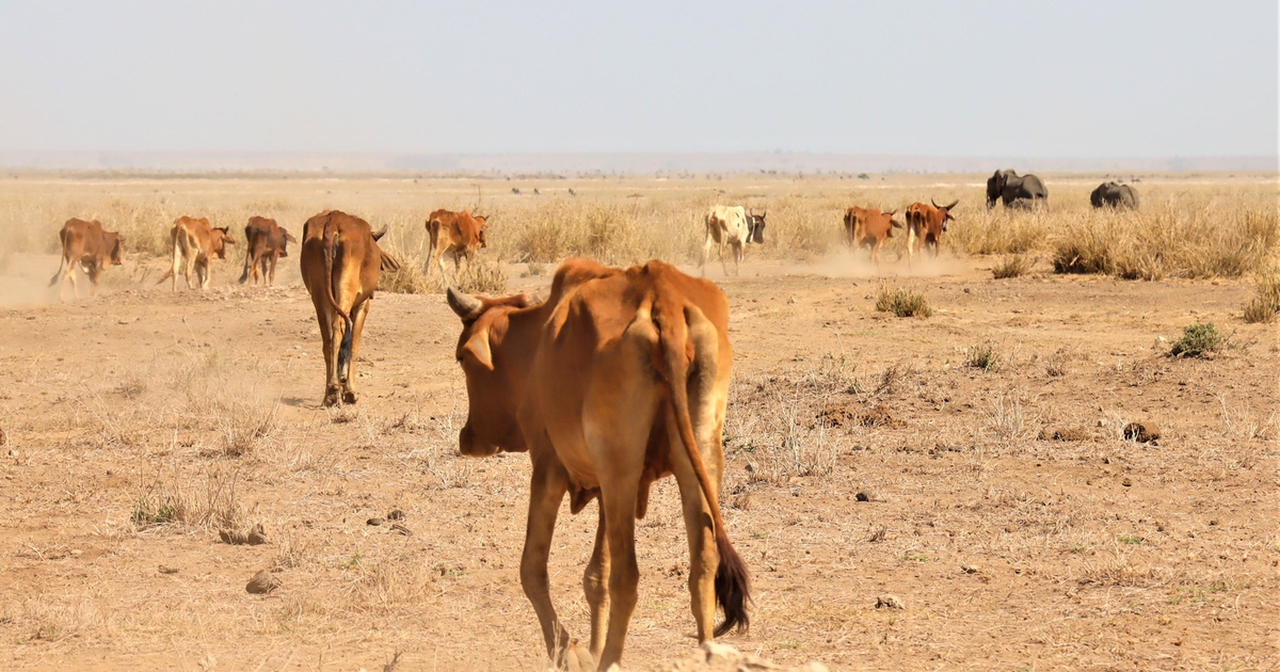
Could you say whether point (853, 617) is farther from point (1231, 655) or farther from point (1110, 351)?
point (1110, 351)

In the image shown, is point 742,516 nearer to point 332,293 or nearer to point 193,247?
point 332,293

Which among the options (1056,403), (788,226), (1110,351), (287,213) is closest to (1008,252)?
(788,226)

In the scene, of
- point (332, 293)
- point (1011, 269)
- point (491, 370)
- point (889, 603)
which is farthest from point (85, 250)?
point (889, 603)

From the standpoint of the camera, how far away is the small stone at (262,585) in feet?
21.2

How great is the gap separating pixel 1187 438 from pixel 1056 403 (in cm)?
128

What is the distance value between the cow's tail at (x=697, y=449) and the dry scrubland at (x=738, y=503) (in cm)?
109

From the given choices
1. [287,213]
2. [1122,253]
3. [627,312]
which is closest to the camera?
[627,312]

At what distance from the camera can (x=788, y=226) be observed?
3319cm

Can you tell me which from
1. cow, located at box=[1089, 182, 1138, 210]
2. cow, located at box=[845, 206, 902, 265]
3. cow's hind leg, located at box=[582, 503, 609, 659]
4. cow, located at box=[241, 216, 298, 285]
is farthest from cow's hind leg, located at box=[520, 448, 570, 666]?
cow, located at box=[1089, 182, 1138, 210]

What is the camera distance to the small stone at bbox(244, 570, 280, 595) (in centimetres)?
646

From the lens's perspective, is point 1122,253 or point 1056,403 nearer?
point 1056,403

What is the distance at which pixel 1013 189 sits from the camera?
130ft

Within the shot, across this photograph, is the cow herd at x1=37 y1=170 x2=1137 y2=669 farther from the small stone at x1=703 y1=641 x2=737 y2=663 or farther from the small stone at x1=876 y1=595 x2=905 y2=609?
the small stone at x1=876 y1=595 x2=905 y2=609

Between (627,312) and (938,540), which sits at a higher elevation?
(627,312)
